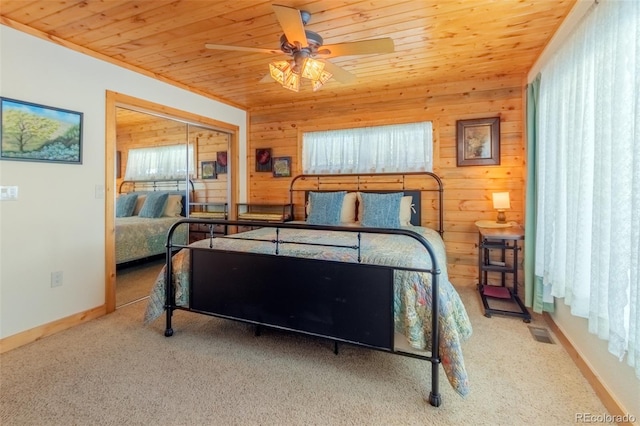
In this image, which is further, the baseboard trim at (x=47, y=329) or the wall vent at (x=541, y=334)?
the wall vent at (x=541, y=334)

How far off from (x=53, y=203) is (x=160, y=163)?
115 centimetres

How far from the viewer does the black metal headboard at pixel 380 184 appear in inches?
150

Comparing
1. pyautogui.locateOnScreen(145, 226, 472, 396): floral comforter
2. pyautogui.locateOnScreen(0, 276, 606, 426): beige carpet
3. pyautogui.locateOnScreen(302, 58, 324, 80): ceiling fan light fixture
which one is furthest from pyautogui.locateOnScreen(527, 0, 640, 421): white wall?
pyautogui.locateOnScreen(302, 58, 324, 80): ceiling fan light fixture

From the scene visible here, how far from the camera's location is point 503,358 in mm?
2158

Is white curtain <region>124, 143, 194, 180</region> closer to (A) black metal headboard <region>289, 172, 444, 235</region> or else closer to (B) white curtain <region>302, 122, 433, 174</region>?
(A) black metal headboard <region>289, 172, 444, 235</region>

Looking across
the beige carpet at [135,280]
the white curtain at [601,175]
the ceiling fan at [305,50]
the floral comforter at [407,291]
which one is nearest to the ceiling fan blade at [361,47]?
the ceiling fan at [305,50]

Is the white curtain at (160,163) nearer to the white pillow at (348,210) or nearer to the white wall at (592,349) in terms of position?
the white pillow at (348,210)

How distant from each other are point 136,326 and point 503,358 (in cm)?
288

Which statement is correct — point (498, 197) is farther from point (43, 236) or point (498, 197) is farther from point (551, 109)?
point (43, 236)

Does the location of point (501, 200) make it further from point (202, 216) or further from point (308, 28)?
point (202, 216)

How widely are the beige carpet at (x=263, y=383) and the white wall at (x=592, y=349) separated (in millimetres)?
132

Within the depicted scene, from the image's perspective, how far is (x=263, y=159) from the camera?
4754mm

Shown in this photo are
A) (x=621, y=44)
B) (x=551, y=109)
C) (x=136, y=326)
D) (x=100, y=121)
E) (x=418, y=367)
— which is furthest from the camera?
(x=100, y=121)

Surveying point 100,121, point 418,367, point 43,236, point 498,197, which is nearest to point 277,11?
point 100,121
